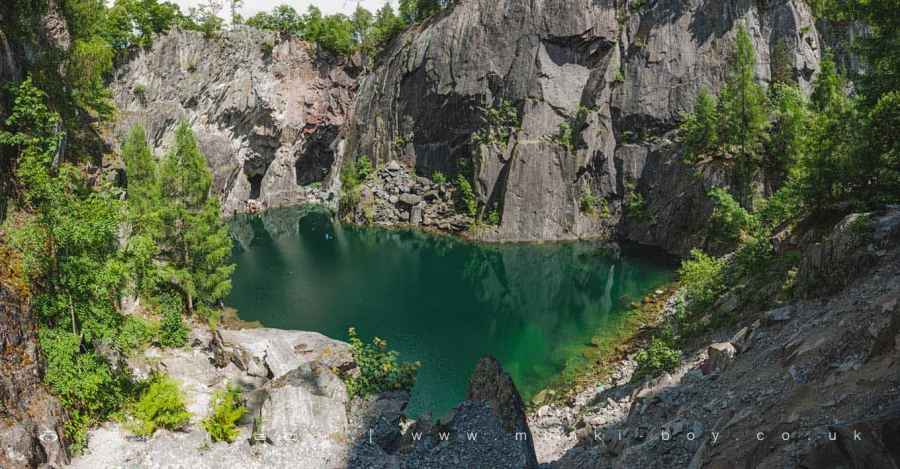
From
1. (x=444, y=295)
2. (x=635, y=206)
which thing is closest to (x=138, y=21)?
(x=444, y=295)

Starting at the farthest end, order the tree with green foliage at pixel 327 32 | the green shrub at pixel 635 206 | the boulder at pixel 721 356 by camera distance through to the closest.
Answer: the tree with green foliage at pixel 327 32 < the green shrub at pixel 635 206 < the boulder at pixel 721 356

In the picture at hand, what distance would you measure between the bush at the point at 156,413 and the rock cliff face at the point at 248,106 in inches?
1897

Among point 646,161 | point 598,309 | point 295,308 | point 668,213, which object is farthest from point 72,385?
point 646,161

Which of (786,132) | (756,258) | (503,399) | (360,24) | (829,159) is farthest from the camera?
(360,24)

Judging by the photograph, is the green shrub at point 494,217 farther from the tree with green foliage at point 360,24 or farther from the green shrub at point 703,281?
the tree with green foliage at point 360,24

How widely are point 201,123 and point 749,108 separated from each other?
6152 centimetres

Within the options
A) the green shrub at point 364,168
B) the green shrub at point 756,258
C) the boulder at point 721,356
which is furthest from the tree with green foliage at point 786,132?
the green shrub at point 364,168

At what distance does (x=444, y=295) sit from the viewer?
1606 inches

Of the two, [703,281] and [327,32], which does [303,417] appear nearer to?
[703,281]

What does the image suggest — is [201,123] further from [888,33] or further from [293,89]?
[888,33]

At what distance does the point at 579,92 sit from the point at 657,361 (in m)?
49.3

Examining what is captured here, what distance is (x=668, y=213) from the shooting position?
49250mm

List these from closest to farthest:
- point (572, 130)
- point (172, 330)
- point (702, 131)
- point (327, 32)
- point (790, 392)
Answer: point (790, 392), point (172, 330), point (702, 131), point (572, 130), point (327, 32)

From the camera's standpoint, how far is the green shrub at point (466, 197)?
6259 centimetres
